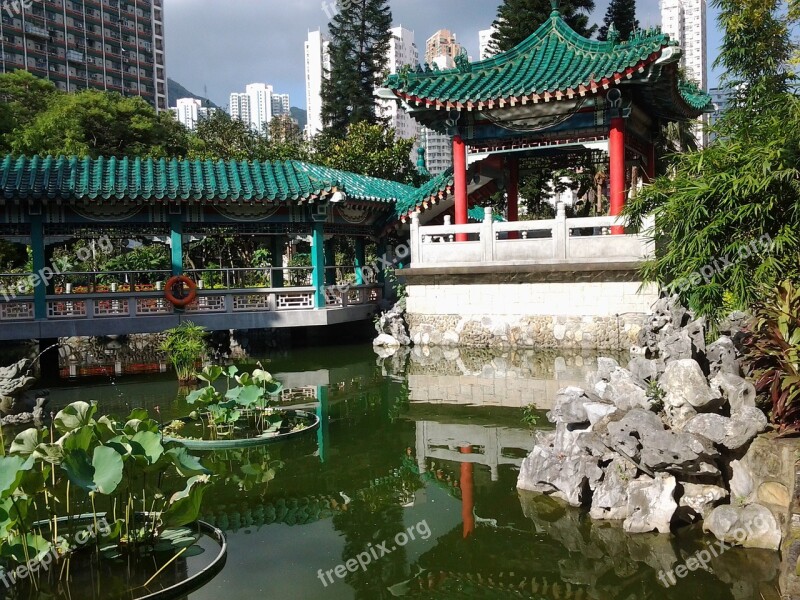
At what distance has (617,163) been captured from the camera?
13.0 m

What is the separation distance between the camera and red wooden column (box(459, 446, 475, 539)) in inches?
205

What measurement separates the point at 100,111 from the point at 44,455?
2838 centimetres

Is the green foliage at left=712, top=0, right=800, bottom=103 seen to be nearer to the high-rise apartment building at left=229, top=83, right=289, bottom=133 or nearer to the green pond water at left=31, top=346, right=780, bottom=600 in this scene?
the green pond water at left=31, top=346, right=780, bottom=600

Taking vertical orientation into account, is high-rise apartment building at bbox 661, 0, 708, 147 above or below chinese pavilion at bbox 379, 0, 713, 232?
above

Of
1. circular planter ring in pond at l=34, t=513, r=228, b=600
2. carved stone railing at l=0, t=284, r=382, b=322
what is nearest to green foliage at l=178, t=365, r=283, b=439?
circular planter ring in pond at l=34, t=513, r=228, b=600

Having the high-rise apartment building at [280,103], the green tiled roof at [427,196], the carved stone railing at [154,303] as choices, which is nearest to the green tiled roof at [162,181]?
the green tiled roof at [427,196]

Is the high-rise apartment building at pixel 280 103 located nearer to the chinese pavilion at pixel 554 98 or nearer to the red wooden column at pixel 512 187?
the red wooden column at pixel 512 187

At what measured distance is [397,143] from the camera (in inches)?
963

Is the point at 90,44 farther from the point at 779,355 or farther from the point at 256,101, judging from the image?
the point at 779,355

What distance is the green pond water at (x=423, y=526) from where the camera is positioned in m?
4.38

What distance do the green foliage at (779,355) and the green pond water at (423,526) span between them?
964 millimetres

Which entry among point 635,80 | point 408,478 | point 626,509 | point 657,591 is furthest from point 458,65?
point 657,591

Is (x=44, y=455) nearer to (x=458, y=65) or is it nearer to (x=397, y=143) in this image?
(x=458, y=65)

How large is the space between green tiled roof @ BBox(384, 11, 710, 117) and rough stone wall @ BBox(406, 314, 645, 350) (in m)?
3.91
